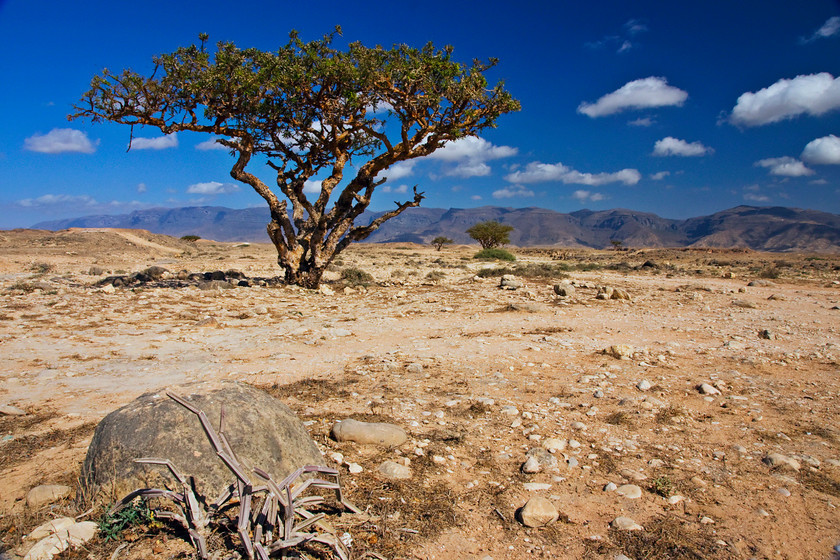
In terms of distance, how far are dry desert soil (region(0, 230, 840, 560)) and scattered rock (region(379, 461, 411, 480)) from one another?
82 mm

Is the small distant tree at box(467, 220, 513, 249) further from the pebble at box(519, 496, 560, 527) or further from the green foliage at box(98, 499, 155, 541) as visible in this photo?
the green foliage at box(98, 499, 155, 541)

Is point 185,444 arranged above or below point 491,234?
below

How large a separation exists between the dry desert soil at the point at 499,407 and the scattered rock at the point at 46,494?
7 centimetres

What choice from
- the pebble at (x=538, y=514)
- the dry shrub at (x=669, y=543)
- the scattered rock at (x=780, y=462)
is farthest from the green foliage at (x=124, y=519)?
the scattered rock at (x=780, y=462)

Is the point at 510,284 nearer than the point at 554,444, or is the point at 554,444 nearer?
the point at 554,444

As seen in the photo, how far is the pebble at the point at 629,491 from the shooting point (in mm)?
3109

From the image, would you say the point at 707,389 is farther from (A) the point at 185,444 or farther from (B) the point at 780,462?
(A) the point at 185,444

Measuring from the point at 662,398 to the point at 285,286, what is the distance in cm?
1188

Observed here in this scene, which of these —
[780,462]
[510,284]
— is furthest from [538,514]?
[510,284]

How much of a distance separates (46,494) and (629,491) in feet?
13.0

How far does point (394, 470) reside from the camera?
3350 millimetres

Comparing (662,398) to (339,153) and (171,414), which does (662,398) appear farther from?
(339,153)

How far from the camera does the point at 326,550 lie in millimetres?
2250

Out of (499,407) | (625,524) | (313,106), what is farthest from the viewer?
(313,106)
